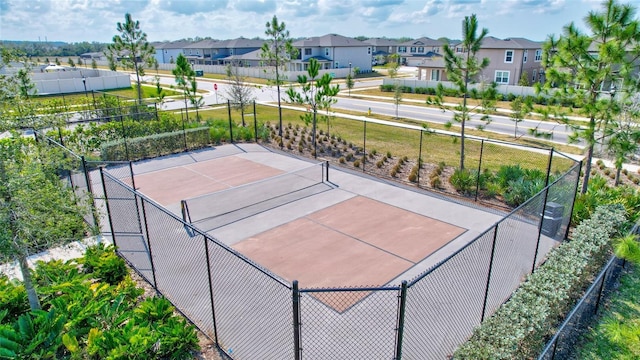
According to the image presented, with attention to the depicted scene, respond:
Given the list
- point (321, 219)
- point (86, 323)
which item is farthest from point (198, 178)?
point (86, 323)

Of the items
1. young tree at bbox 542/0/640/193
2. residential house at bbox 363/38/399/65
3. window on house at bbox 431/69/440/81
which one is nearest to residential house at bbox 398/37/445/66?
residential house at bbox 363/38/399/65

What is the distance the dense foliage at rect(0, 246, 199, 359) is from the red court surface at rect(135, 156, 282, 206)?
5478 mm

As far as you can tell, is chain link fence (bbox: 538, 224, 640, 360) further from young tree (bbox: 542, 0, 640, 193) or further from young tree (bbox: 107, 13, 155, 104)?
young tree (bbox: 107, 13, 155, 104)

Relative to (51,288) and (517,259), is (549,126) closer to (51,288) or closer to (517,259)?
(517,259)

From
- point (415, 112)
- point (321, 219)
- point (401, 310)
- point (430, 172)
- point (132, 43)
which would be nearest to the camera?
point (401, 310)

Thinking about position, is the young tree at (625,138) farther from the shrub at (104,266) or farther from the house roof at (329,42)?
the house roof at (329,42)

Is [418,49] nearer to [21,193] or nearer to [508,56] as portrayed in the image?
[508,56]

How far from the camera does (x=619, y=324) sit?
22.4 ft

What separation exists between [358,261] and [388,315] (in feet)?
6.38

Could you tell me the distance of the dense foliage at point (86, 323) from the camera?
18.9 feet

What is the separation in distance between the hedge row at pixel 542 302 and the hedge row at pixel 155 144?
51.5ft

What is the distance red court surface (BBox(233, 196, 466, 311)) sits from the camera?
8555 mm

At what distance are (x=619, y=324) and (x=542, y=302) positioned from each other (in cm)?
146

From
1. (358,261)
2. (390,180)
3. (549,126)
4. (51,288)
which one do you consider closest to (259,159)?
(390,180)
